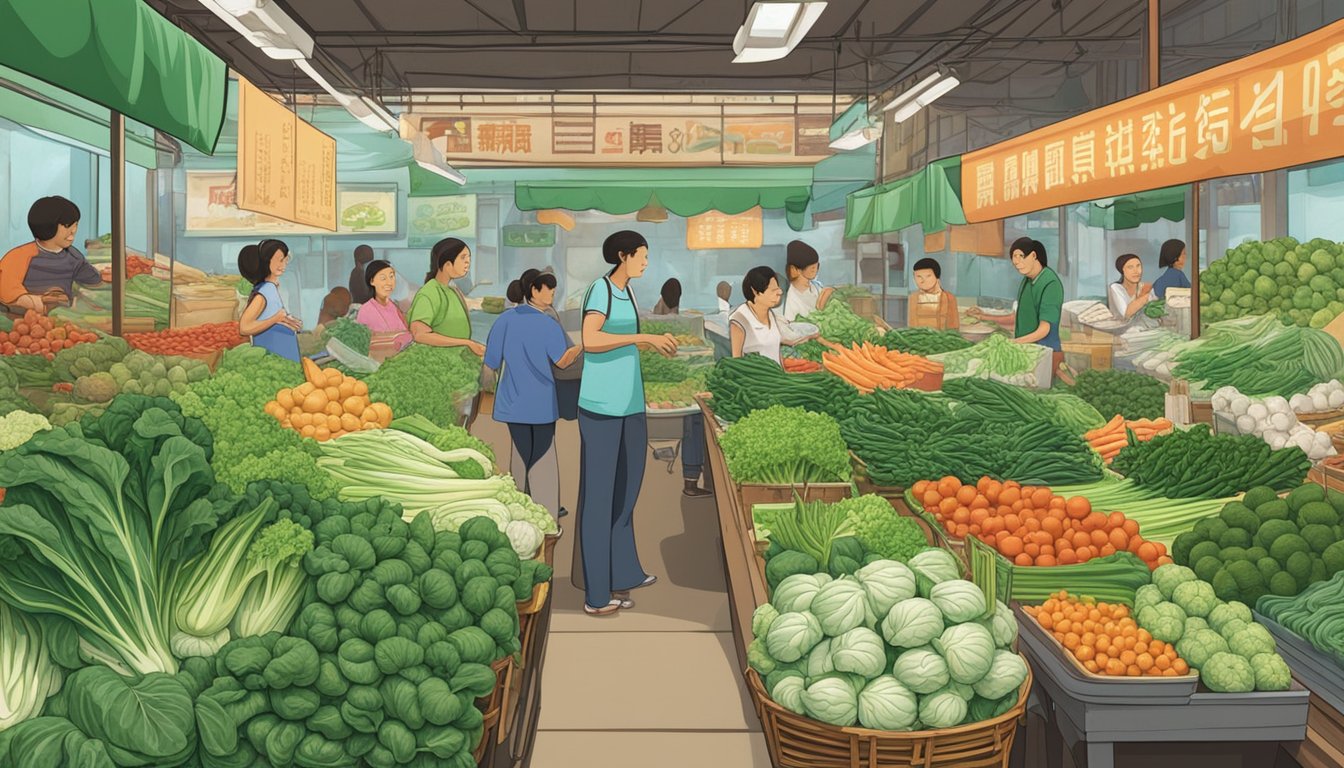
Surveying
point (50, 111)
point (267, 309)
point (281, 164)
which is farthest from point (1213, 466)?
point (50, 111)

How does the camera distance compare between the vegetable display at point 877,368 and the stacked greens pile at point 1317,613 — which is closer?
the stacked greens pile at point 1317,613

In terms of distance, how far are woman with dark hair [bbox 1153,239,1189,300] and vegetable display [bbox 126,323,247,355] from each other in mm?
7173

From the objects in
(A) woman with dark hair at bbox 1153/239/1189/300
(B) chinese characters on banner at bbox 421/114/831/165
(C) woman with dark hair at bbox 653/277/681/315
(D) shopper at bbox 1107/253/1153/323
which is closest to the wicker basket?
(D) shopper at bbox 1107/253/1153/323

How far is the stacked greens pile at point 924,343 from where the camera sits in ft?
29.7

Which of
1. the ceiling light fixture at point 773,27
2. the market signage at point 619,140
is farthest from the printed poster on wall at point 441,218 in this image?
the ceiling light fixture at point 773,27

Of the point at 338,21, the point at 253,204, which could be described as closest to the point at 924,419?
the point at 253,204

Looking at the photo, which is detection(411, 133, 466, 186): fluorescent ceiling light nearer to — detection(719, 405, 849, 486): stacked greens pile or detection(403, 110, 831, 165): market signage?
detection(403, 110, 831, 165): market signage

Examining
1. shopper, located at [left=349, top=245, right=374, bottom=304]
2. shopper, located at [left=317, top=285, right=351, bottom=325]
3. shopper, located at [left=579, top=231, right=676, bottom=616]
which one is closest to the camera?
shopper, located at [left=579, top=231, right=676, bottom=616]

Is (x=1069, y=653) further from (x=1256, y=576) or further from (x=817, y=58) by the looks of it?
(x=817, y=58)

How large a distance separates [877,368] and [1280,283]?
2409 mm

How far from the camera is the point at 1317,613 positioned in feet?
9.11

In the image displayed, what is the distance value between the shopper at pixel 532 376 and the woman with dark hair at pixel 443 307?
1.20 meters

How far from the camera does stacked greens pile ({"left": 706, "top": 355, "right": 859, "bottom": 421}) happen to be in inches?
214

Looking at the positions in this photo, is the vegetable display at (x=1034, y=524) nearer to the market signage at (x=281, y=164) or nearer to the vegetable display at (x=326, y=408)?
the vegetable display at (x=326, y=408)
